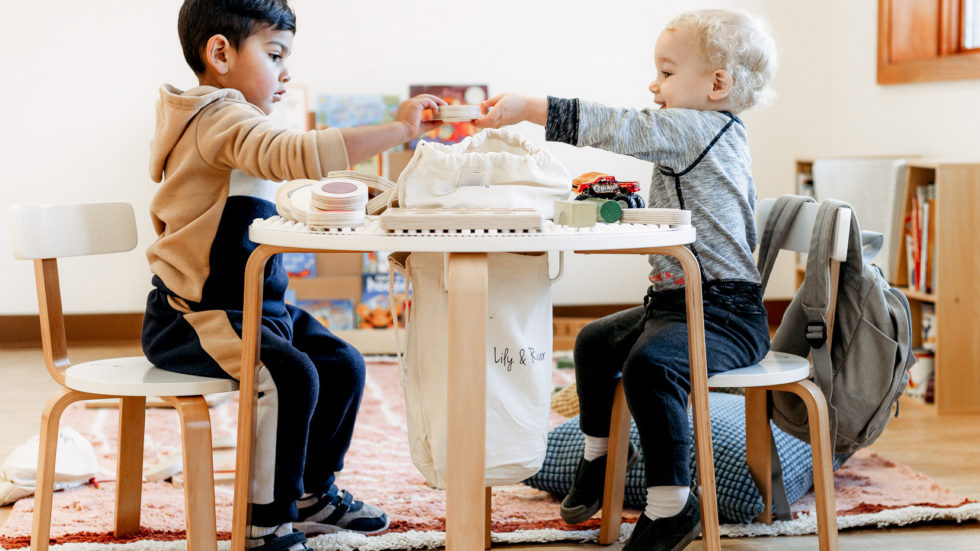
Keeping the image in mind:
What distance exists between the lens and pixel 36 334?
12.8 ft

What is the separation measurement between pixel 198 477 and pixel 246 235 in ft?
1.29

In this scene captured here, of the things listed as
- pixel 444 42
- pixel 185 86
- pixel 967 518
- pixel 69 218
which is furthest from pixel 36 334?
pixel 967 518

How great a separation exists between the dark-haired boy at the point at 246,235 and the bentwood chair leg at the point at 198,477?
96 millimetres

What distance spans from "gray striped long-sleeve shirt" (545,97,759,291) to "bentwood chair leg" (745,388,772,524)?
26 centimetres

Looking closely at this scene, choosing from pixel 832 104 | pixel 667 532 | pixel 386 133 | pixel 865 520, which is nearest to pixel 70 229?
pixel 386 133

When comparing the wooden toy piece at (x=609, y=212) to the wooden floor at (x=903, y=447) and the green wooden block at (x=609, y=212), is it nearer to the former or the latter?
the green wooden block at (x=609, y=212)

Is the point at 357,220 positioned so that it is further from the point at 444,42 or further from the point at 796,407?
the point at 444,42

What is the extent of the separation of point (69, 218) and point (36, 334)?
2564 millimetres

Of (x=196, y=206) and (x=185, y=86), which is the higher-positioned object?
(x=185, y=86)

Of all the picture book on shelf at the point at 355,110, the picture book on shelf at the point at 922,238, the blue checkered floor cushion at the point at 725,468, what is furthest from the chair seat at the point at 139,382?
the picture book on shelf at the point at 355,110

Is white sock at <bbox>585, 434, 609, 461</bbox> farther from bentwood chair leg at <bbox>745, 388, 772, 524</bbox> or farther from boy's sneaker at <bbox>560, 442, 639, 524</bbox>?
bentwood chair leg at <bbox>745, 388, 772, 524</bbox>

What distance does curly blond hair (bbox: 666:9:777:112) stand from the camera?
1.62m

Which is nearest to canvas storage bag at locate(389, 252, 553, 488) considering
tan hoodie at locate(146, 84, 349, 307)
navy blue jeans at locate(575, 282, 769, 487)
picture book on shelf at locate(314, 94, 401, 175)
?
navy blue jeans at locate(575, 282, 769, 487)

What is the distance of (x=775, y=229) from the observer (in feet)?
5.63
